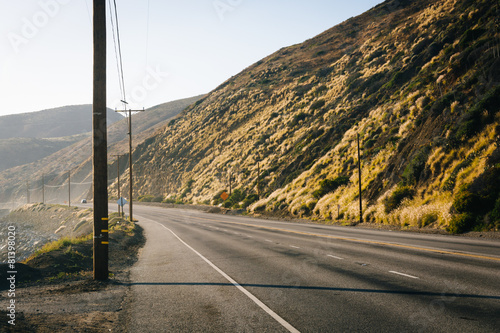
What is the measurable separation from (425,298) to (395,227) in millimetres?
20462

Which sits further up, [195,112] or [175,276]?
[195,112]

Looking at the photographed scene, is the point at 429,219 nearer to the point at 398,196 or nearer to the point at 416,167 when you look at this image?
the point at 398,196

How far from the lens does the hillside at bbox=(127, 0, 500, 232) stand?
26.9 metres

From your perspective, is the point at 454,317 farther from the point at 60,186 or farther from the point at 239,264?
the point at 60,186

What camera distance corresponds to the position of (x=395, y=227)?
84.6 feet

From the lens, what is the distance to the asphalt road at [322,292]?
18.4 feet

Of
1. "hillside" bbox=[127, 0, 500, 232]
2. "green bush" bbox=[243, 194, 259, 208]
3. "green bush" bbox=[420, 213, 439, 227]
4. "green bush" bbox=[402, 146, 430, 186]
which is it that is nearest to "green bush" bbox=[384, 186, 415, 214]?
"hillside" bbox=[127, 0, 500, 232]

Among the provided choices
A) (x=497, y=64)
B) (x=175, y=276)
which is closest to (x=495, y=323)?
(x=175, y=276)

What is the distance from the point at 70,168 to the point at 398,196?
5519 inches

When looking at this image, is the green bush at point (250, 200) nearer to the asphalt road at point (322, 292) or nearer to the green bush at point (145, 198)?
the green bush at point (145, 198)

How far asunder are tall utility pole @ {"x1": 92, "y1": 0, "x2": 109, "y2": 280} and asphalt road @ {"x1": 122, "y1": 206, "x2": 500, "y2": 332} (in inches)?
47.8

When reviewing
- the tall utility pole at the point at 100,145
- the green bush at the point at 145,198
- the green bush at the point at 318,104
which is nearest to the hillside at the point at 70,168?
the green bush at the point at 145,198

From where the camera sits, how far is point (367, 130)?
45.9 metres

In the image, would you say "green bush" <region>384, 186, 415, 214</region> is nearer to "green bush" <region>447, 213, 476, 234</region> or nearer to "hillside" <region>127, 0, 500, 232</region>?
"hillside" <region>127, 0, 500, 232</region>
